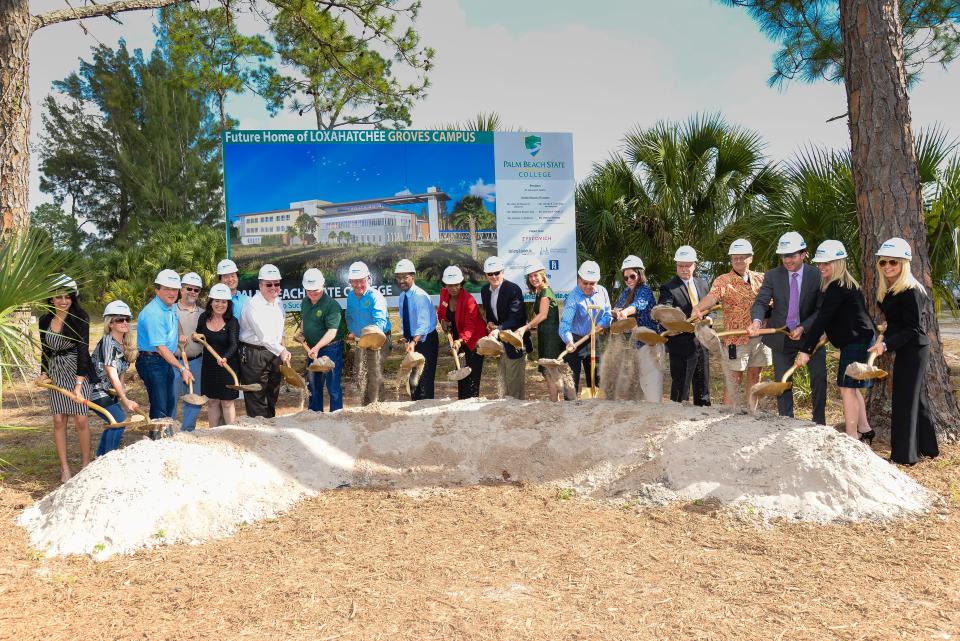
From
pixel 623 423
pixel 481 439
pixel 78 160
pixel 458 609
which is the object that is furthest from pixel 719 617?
pixel 78 160

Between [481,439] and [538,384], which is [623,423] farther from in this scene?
[538,384]

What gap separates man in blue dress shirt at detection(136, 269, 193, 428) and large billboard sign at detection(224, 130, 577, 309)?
335 centimetres

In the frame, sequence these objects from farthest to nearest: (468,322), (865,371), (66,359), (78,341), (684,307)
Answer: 1. (468,322)
2. (684,307)
3. (66,359)
4. (78,341)
5. (865,371)

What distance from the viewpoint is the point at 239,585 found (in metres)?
3.54

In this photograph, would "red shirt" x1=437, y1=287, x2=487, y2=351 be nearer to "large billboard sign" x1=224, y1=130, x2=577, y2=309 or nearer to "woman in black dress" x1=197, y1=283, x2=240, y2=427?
"woman in black dress" x1=197, y1=283, x2=240, y2=427

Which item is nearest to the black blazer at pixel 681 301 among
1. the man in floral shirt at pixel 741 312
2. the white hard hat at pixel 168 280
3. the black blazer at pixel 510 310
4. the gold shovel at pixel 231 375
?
the man in floral shirt at pixel 741 312

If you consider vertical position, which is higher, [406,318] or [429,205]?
[429,205]

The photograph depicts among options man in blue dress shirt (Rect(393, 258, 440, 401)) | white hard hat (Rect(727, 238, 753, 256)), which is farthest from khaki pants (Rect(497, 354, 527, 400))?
white hard hat (Rect(727, 238, 753, 256))

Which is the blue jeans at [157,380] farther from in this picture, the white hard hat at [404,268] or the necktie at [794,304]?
the necktie at [794,304]

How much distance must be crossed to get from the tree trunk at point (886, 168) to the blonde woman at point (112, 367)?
229 inches

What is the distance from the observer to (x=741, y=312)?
5891 millimetres

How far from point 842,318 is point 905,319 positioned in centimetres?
40

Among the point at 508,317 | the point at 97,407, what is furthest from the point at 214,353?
the point at 508,317

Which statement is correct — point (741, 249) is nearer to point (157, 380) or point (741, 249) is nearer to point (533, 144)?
point (533, 144)
